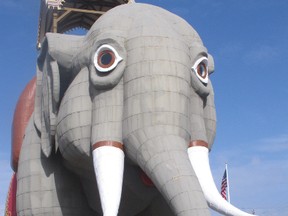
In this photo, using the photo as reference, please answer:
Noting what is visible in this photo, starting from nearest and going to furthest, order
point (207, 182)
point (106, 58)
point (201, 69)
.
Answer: point (207, 182) → point (106, 58) → point (201, 69)

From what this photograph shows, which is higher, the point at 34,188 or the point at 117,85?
the point at 117,85

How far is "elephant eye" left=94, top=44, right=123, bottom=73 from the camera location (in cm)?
636

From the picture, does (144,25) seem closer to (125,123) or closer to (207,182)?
(125,123)

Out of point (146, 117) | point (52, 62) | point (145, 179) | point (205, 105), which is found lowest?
point (145, 179)

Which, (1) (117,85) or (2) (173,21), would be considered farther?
(2) (173,21)

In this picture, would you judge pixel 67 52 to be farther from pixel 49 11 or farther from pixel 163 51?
pixel 49 11

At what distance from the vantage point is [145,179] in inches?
251

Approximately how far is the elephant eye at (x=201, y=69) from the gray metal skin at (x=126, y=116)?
0.17ft

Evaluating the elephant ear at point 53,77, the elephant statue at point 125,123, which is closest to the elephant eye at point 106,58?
the elephant statue at point 125,123

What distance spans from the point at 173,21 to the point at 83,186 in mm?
2432

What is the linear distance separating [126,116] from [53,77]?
47.0 inches

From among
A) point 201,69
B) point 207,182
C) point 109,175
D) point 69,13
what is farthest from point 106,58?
point 69,13

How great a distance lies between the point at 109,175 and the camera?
586cm

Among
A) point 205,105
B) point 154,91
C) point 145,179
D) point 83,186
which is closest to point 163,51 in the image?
point 154,91
